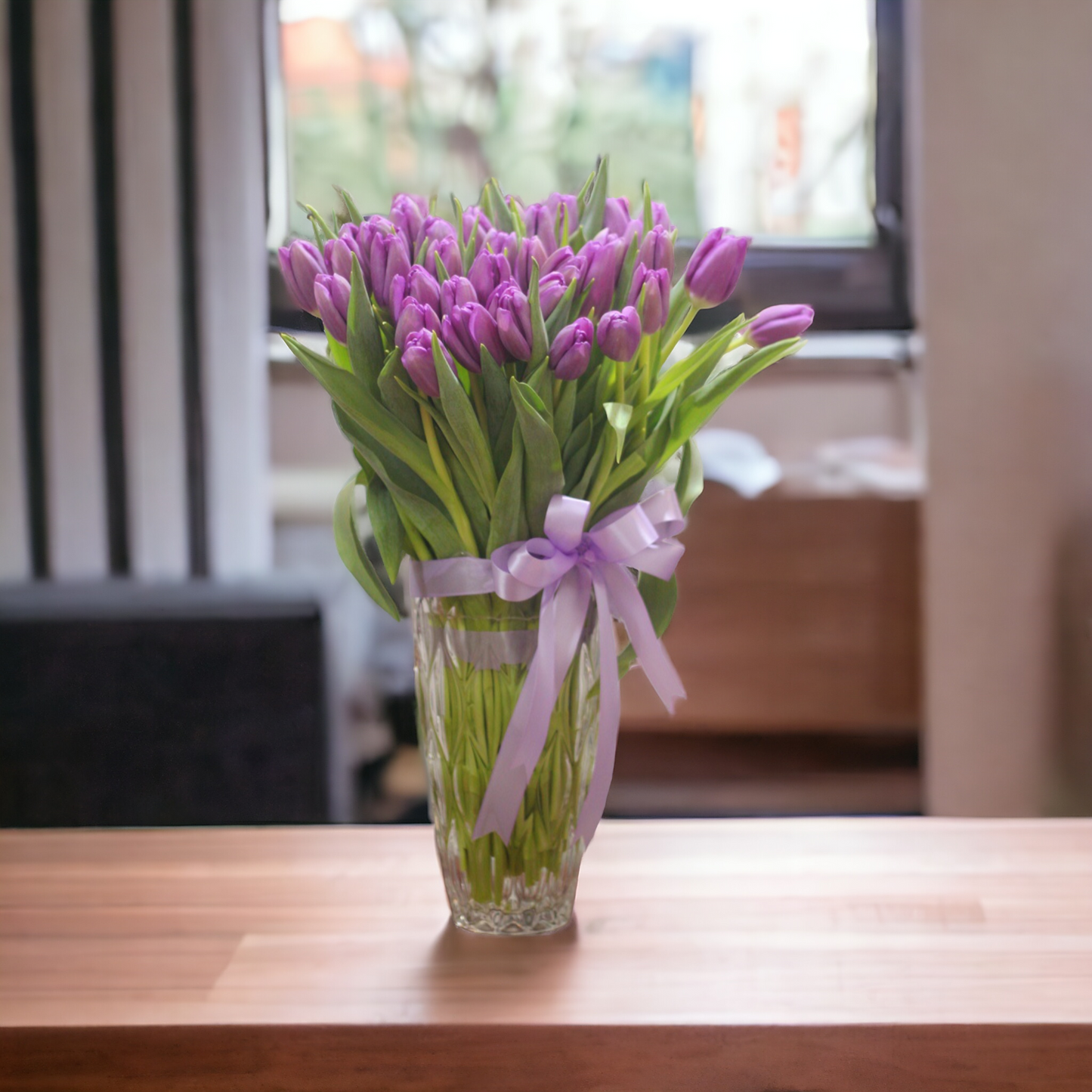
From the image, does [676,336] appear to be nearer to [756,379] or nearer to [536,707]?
[536,707]

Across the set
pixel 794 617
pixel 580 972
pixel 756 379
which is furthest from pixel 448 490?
pixel 756 379

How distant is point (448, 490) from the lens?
57cm

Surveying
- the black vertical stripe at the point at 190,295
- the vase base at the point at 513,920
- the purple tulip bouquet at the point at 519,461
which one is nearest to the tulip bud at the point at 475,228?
the purple tulip bouquet at the point at 519,461

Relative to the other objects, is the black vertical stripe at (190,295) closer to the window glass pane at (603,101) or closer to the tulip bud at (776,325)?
the window glass pane at (603,101)

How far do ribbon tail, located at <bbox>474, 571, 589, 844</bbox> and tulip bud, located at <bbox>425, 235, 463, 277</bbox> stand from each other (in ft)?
0.54

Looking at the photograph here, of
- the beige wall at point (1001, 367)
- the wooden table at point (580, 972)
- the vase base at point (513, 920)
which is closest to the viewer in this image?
the wooden table at point (580, 972)

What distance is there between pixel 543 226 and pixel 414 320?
0.10 meters

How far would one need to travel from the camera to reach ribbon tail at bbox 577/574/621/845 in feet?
1.82

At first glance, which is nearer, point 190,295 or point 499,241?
point 499,241

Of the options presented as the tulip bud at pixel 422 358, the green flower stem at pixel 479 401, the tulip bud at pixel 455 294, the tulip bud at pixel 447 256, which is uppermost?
the tulip bud at pixel 447 256

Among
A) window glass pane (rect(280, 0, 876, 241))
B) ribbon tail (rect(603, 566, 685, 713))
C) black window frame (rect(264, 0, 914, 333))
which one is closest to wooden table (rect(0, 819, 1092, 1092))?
ribbon tail (rect(603, 566, 685, 713))

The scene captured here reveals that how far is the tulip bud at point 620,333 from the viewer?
500 millimetres

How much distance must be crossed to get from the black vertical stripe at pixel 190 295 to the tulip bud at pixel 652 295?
4.02 feet

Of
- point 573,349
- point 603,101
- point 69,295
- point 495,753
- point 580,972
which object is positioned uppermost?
point 603,101
